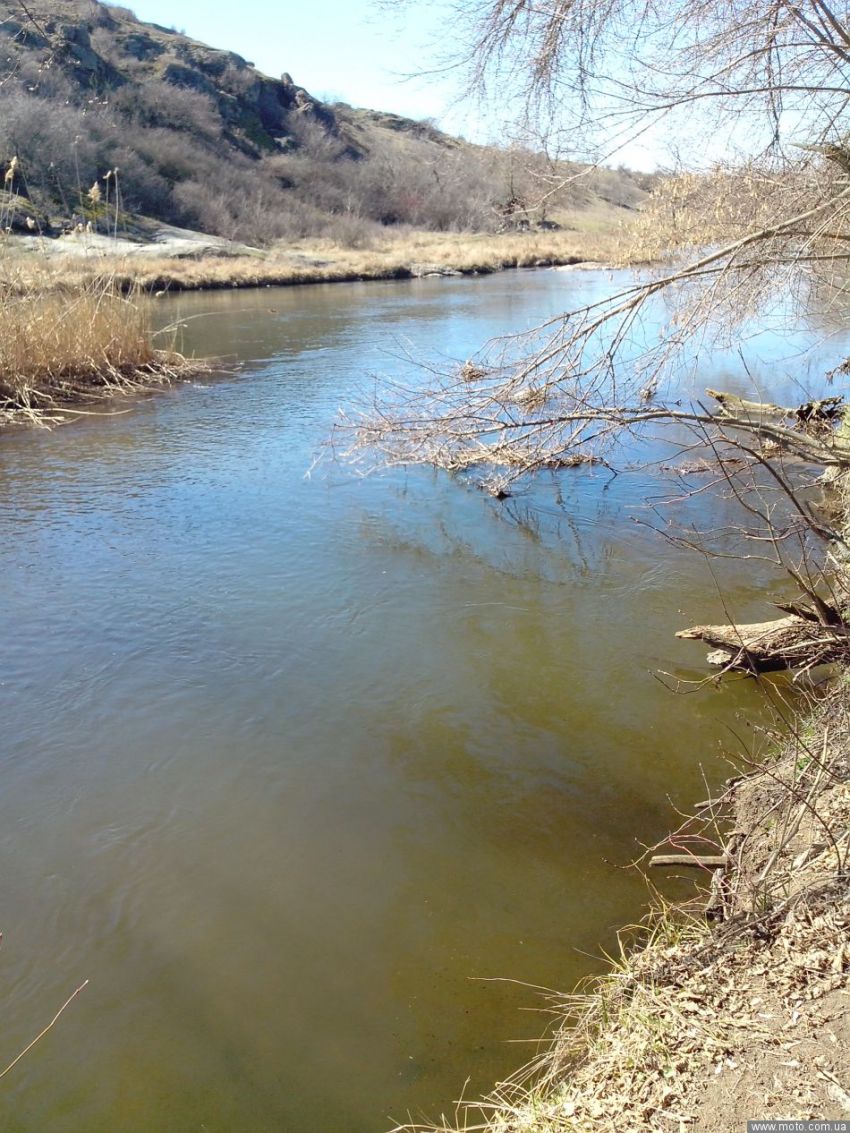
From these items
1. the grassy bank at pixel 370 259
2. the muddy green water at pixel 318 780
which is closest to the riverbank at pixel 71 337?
the muddy green water at pixel 318 780

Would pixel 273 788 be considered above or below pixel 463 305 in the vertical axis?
below

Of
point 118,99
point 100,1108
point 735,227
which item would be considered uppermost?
point 118,99

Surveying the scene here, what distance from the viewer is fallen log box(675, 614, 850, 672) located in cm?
479

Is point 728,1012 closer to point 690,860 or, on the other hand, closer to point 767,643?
point 690,860

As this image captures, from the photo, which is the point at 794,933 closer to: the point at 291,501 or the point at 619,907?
the point at 619,907

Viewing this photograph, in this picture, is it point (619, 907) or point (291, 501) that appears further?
point (291, 501)

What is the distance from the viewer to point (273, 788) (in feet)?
14.1

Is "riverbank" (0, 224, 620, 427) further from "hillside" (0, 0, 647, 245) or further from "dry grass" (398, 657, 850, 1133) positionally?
"dry grass" (398, 657, 850, 1133)

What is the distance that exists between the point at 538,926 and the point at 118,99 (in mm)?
51990

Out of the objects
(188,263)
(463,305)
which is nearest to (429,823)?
(463,305)

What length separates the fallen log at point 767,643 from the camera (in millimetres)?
4785

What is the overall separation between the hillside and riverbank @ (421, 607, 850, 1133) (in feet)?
75.1

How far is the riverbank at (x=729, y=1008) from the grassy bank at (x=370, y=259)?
20814mm

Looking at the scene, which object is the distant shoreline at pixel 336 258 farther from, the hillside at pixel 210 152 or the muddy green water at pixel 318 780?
the muddy green water at pixel 318 780
